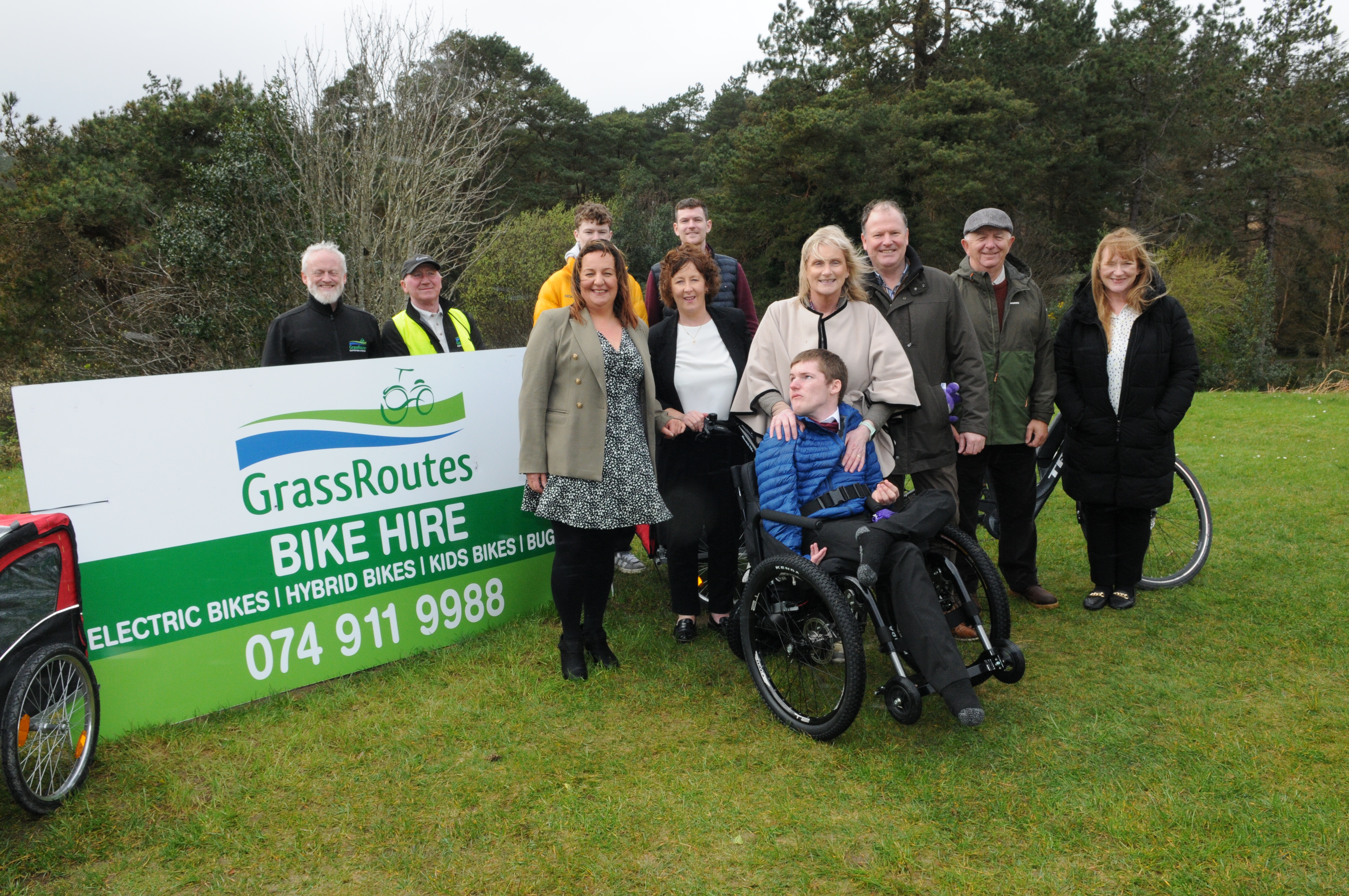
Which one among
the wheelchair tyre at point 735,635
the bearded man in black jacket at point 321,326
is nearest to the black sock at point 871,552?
the wheelchair tyre at point 735,635

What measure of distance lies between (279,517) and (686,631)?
187 centimetres

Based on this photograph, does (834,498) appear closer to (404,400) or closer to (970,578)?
(970,578)

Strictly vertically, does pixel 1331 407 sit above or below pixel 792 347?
below

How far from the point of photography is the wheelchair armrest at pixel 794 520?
10.2ft

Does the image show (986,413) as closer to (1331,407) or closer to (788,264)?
(1331,407)

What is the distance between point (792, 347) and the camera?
3648 mm

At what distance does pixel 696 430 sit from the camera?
3816 mm

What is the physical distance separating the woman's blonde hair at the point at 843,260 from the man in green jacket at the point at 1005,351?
0.79 m

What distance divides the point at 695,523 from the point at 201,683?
2140 millimetres

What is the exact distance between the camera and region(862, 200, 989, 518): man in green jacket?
3828mm

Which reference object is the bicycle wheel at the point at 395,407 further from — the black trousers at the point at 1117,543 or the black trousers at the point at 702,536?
the black trousers at the point at 1117,543

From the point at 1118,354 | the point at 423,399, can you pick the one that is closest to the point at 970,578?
the point at 1118,354

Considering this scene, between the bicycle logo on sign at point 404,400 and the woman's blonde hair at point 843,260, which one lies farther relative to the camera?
the bicycle logo on sign at point 404,400

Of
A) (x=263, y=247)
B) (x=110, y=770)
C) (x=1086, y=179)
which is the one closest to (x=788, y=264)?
(x=1086, y=179)
